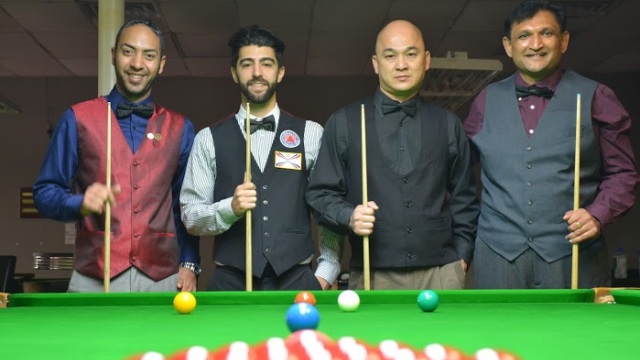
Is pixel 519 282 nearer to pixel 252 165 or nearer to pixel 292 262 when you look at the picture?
pixel 292 262

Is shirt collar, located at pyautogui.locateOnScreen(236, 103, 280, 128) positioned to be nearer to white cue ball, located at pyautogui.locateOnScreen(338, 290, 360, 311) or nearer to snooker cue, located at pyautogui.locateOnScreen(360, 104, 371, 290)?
snooker cue, located at pyautogui.locateOnScreen(360, 104, 371, 290)

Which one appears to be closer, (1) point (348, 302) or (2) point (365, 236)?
(1) point (348, 302)

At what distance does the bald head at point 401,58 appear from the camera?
102 inches

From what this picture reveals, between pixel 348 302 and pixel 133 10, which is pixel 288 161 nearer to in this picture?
pixel 348 302

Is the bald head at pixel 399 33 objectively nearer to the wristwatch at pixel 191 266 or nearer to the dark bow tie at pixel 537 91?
the dark bow tie at pixel 537 91

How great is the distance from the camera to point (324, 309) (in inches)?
73.4

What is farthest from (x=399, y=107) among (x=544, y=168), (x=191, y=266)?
(x=191, y=266)

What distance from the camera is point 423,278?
251 cm

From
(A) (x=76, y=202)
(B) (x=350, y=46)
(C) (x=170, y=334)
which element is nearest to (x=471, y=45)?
(B) (x=350, y=46)

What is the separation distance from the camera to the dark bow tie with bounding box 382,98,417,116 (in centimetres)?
262

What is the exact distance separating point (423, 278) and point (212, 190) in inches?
30.2

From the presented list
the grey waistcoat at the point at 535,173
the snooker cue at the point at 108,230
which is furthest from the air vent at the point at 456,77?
the snooker cue at the point at 108,230

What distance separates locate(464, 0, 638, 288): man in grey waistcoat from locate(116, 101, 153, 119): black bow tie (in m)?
1.13

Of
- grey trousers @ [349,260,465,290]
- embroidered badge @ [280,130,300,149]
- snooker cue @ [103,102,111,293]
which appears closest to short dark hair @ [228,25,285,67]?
embroidered badge @ [280,130,300,149]
